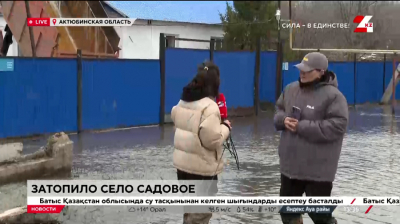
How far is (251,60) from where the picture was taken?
1795 cm

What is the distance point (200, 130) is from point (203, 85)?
39 cm

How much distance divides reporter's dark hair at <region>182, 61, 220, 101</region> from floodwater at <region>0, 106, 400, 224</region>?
186cm

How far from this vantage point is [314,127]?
460 cm

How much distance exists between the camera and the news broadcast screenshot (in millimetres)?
4844

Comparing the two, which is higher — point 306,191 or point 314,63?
point 314,63

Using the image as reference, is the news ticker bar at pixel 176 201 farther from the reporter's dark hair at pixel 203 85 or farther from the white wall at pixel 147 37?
the white wall at pixel 147 37

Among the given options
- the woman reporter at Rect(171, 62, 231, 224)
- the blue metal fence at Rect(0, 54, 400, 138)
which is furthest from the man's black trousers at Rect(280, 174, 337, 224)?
the blue metal fence at Rect(0, 54, 400, 138)

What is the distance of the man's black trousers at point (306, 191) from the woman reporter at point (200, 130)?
59cm

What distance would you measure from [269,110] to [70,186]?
13.5 meters

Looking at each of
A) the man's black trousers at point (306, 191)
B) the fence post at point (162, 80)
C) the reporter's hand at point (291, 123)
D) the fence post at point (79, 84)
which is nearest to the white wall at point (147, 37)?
the fence post at point (162, 80)

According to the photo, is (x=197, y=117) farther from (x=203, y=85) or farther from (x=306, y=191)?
(x=306, y=191)

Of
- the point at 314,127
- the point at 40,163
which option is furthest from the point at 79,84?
the point at 314,127

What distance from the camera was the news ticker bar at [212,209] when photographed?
4887 millimetres

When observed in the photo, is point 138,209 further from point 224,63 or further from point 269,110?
point 269,110
